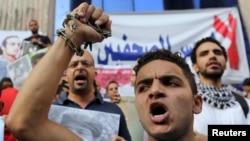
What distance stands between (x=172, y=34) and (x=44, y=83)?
4.42 m

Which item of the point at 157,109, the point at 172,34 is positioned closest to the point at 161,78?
the point at 157,109

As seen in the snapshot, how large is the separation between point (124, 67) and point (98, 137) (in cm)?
255

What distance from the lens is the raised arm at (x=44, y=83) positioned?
1448 millimetres

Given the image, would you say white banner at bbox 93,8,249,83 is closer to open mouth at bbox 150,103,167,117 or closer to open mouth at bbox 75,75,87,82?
Result: open mouth at bbox 75,75,87,82

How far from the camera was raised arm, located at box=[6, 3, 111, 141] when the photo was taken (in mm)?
1448

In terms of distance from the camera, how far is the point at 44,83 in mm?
1464

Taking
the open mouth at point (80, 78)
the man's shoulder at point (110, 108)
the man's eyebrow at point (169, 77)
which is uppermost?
the open mouth at point (80, 78)

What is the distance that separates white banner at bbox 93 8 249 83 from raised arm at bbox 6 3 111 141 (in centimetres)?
391

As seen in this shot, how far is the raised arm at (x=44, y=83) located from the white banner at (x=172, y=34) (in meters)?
3.91

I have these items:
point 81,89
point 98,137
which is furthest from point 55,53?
point 81,89

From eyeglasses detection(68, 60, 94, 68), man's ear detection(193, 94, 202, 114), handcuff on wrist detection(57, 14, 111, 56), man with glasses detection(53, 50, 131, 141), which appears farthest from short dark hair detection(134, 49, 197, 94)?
eyeglasses detection(68, 60, 94, 68)

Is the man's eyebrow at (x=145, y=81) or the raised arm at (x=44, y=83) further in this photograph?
the man's eyebrow at (x=145, y=81)

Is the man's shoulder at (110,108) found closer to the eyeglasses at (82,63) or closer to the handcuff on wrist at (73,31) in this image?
the eyeglasses at (82,63)

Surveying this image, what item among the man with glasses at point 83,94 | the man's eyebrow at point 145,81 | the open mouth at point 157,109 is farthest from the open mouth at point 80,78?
the open mouth at point 157,109
